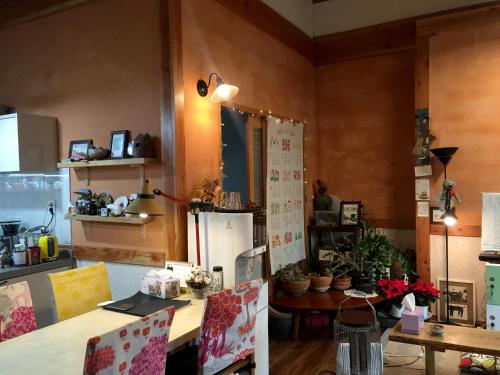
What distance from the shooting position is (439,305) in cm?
424

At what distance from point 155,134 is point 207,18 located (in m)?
1.02

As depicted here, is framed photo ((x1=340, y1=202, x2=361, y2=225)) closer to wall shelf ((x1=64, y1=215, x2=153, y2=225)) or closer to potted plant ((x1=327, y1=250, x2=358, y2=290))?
potted plant ((x1=327, y1=250, x2=358, y2=290))

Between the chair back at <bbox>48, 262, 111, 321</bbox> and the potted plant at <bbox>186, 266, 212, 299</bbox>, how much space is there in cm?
56

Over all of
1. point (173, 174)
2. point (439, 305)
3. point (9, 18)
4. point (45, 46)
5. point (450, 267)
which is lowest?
point (439, 305)

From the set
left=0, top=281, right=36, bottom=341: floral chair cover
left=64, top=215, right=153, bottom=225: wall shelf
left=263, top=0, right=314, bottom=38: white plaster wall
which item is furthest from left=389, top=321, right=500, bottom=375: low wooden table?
left=263, top=0, right=314, bottom=38: white plaster wall

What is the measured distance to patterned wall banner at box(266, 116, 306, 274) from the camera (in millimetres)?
4090

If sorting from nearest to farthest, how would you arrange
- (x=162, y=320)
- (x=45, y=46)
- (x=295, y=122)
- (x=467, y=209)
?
(x=162, y=320)
(x=45, y=46)
(x=467, y=209)
(x=295, y=122)

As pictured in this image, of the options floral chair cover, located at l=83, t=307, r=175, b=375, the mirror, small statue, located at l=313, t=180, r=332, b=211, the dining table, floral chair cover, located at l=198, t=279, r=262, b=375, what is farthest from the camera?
small statue, located at l=313, t=180, r=332, b=211

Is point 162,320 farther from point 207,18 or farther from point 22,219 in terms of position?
point 22,219

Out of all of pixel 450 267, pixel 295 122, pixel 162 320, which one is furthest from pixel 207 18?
pixel 450 267

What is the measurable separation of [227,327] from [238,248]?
0.72 metres

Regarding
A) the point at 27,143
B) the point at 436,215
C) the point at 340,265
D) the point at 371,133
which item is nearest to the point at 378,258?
the point at 340,265

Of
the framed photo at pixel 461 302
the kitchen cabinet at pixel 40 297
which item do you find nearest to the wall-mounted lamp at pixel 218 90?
the kitchen cabinet at pixel 40 297

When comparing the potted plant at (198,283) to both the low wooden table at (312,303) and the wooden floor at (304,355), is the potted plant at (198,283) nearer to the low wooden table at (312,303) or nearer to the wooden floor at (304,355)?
the wooden floor at (304,355)
